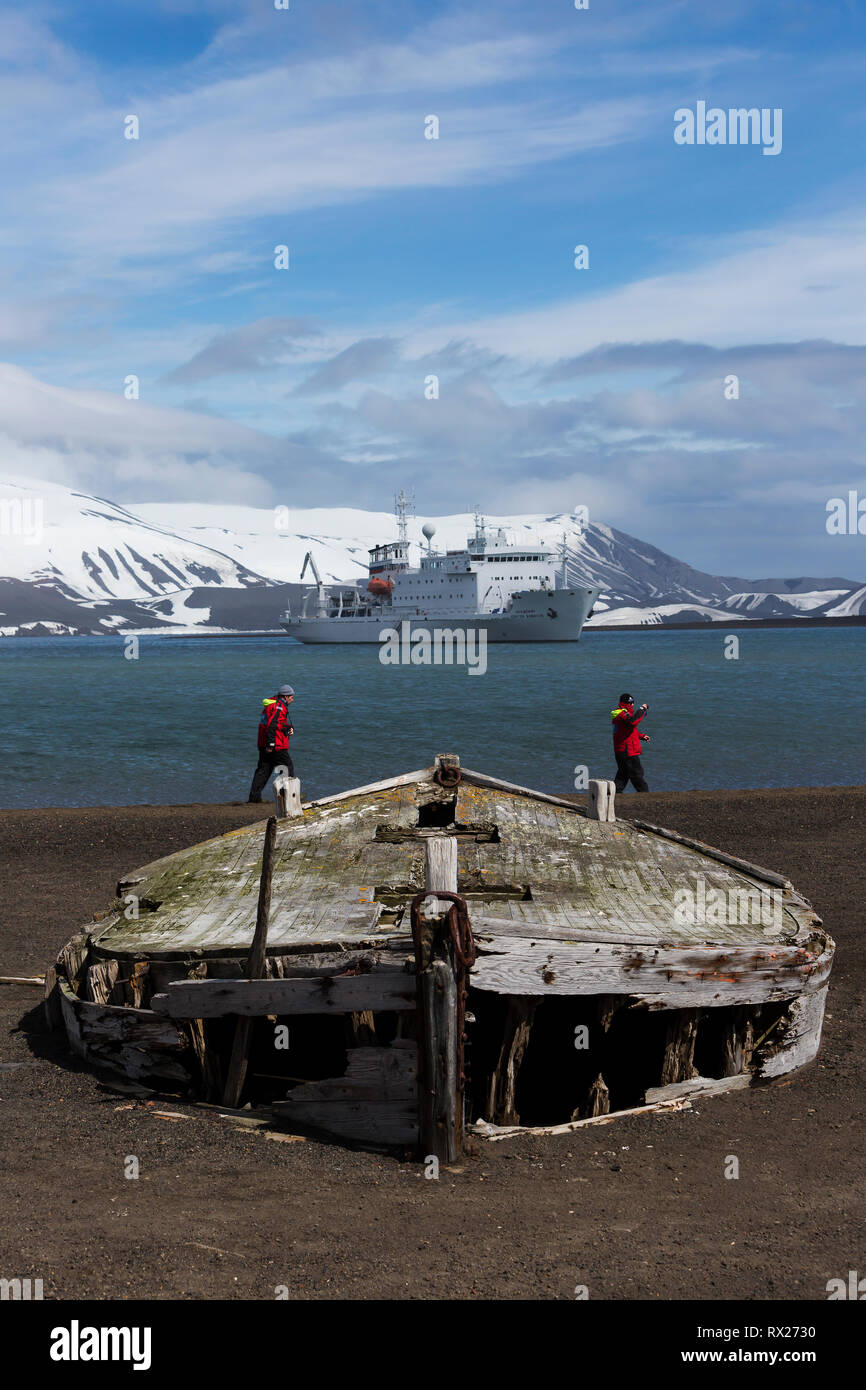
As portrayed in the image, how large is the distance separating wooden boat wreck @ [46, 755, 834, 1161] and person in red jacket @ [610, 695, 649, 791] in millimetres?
9216

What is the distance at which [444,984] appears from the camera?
6.54 m

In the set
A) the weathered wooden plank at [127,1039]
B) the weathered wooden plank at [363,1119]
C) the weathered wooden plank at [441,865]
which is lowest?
the weathered wooden plank at [363,1119]

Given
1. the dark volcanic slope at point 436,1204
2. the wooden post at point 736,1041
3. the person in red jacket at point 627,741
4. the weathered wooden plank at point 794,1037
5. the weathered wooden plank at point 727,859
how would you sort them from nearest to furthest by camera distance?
the dark volcanic slope at point 436,1204 < the wooden post at point 736,1041 < the weathered wooden plank at point 794,1037 < the weathered wooden plank at point 727,859 < the person in red jacket at point 627,741

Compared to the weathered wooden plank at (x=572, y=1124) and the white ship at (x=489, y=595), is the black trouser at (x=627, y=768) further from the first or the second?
the white ship at (x=489, y=595)

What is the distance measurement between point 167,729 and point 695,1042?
3673 cm

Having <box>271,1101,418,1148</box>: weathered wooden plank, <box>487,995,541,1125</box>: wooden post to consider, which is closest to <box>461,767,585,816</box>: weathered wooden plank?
<box>487,995,541,1125</box>: wooden post

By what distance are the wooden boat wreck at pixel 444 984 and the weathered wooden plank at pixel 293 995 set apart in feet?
0.04

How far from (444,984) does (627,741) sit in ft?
43.5

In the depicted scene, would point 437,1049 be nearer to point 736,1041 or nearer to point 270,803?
point 736,1041

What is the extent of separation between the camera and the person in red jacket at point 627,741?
62.0 feet

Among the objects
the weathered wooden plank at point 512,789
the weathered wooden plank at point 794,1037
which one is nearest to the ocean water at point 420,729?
the weathered wooden plank at point 512,789

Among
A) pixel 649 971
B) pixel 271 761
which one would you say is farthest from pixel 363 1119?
pixel 271 761

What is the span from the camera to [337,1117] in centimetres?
699

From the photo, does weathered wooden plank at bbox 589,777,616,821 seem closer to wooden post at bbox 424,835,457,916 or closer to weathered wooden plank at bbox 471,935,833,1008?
weathered wooden plank at bbox 471,935,833,1008
